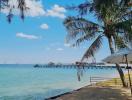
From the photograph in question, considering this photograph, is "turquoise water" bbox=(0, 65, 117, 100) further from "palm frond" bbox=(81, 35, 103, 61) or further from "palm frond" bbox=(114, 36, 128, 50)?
"palm frond" bbox=(114, 36, 128, 50)

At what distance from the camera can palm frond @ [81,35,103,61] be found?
70.0 feet

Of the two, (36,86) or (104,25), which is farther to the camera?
(36,86)

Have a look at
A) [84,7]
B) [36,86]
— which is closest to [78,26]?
[84,7]

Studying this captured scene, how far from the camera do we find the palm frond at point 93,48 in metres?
21.3

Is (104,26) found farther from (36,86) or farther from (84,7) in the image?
(36,86)

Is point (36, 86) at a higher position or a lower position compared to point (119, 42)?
lower

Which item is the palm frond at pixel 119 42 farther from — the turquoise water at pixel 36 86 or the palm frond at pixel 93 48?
the turquoise water at pixel 36 86

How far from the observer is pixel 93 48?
2136 centimetres

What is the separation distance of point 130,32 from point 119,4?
2.24m

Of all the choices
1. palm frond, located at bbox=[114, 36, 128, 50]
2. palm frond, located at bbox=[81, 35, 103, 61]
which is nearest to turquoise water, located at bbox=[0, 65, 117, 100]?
palm frond, located at bbox=[81, 35, 103, 61]

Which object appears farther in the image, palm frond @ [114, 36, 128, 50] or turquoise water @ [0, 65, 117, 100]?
turquoise water @ [0, 65, 117, 100]

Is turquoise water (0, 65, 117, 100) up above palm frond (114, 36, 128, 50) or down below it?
below

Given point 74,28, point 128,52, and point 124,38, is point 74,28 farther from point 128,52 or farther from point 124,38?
point 128,52

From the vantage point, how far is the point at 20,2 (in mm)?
9086
